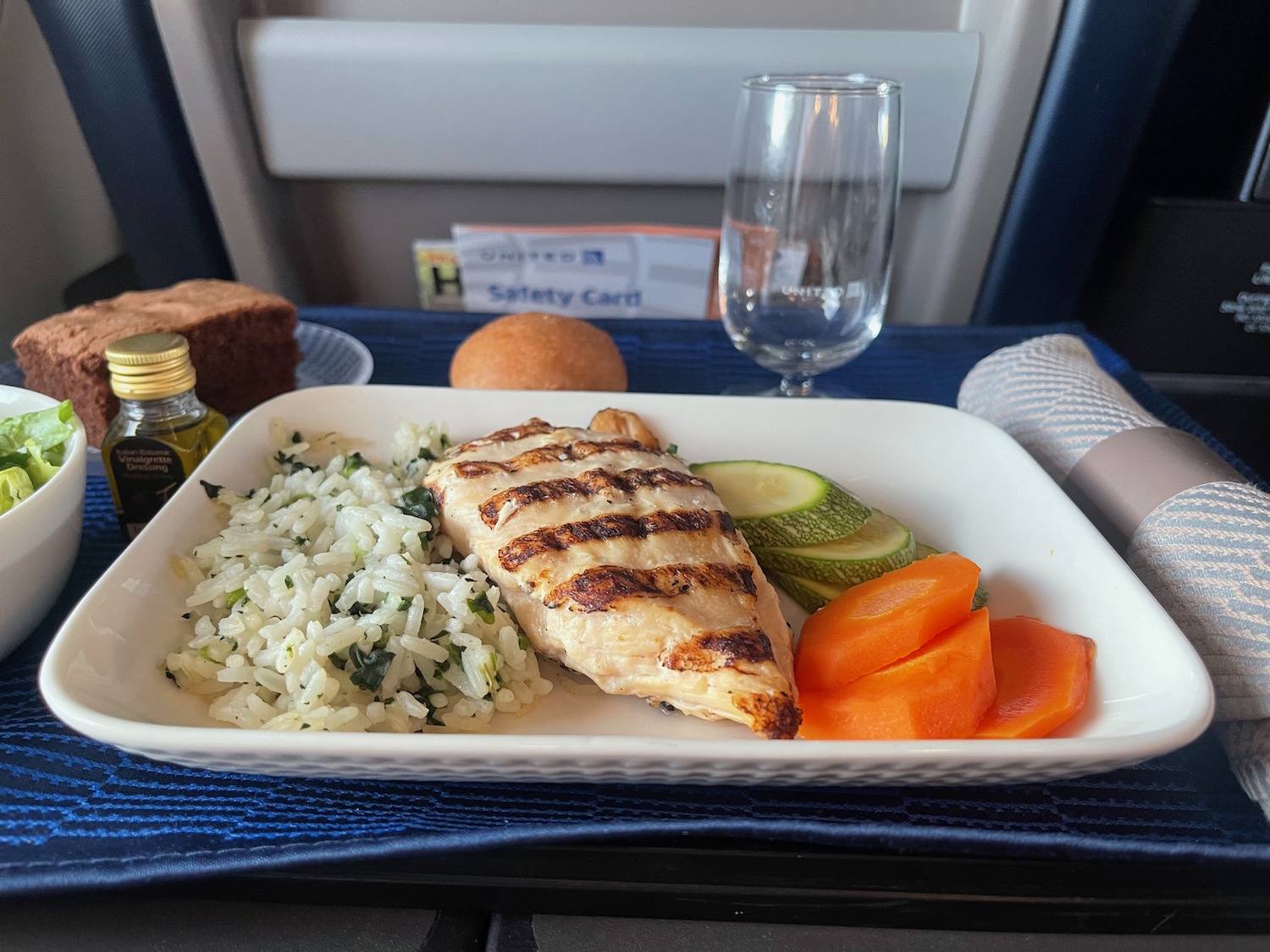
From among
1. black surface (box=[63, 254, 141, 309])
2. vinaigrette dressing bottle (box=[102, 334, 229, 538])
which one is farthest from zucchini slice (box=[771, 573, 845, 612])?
black surface (box=[63, 254, 141, 309])

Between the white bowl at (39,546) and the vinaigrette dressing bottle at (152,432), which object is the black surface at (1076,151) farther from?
the white bowl at (39,546)

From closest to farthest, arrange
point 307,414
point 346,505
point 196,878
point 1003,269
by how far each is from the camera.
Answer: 1. point 196,878
2. point 346,505
3. point 307,414
4. point 1003,269

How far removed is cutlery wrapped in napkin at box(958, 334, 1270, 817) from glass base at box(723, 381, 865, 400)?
0.74 ft

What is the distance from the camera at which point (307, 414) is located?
50.1 inches

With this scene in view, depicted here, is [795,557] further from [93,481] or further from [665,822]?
[93,481]

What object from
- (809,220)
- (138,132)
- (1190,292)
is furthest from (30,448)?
(1190,292)

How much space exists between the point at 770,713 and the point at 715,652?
0.08m

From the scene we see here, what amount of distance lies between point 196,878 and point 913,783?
2.13 ft

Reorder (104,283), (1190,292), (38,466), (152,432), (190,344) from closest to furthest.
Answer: (38,466) < (152,432) < (190,344) < (1190,292) < (104,283)

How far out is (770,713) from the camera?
79cm

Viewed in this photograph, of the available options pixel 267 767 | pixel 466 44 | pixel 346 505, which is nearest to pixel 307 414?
pixel 346 505

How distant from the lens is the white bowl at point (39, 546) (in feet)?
2.90

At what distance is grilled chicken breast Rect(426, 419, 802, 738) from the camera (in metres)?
0.83

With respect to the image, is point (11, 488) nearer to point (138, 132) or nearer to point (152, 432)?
point (152, 432)
